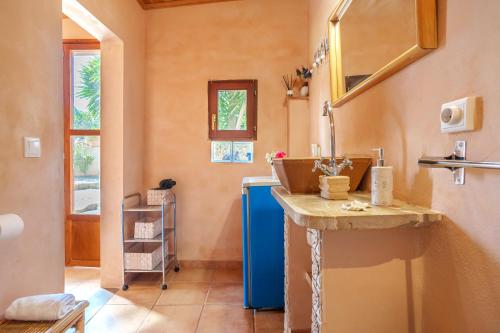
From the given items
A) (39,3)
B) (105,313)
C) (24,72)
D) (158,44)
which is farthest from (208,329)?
(158,44)

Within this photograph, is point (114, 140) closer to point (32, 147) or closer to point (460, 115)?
point (32, 147)

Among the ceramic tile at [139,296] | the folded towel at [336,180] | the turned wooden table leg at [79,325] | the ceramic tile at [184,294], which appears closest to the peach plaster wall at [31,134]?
the turned wooden table leg at [79,325]

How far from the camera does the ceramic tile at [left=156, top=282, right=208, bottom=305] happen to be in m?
2.32

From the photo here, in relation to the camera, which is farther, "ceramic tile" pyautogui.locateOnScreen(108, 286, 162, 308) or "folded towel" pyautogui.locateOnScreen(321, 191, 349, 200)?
"ceramic tile" pyautogui.locateOnScreen(108, 286, 162, 308)

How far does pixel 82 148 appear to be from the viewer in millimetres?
3039

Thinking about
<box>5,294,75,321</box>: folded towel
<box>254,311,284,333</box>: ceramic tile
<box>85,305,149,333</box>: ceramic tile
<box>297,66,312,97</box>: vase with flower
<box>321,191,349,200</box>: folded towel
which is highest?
<box>297,66,312,97</box>: vase with flower

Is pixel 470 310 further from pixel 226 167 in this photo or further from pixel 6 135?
pixel 226 167

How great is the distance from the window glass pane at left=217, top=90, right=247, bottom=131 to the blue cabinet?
1.02m

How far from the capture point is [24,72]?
1453 millimetres

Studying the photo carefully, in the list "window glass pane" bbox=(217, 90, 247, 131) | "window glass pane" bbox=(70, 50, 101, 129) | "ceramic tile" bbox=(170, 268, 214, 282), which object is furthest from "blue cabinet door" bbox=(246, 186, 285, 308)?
"window glass pane" bbox=(70, 50, 101, 129)

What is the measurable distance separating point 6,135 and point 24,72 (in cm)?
35

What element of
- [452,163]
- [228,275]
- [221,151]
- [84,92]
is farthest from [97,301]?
[452,163]

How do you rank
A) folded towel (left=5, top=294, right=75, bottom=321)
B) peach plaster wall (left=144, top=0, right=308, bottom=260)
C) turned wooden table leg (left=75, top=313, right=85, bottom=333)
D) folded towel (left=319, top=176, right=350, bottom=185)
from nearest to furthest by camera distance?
folded towel (left=319, top=176, right=350, bottom=185) < folded towel (left=5, top=294, right=75, bottom=321) < turned wooden table leg (left=75, top=313, right=85, bottom=333) < peach plaster wall (left=144, top=0, right=308, bottom=260)

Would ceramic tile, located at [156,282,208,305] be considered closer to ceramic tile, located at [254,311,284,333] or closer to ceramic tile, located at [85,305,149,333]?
ceramic tile, located at [85,305,149,333]
